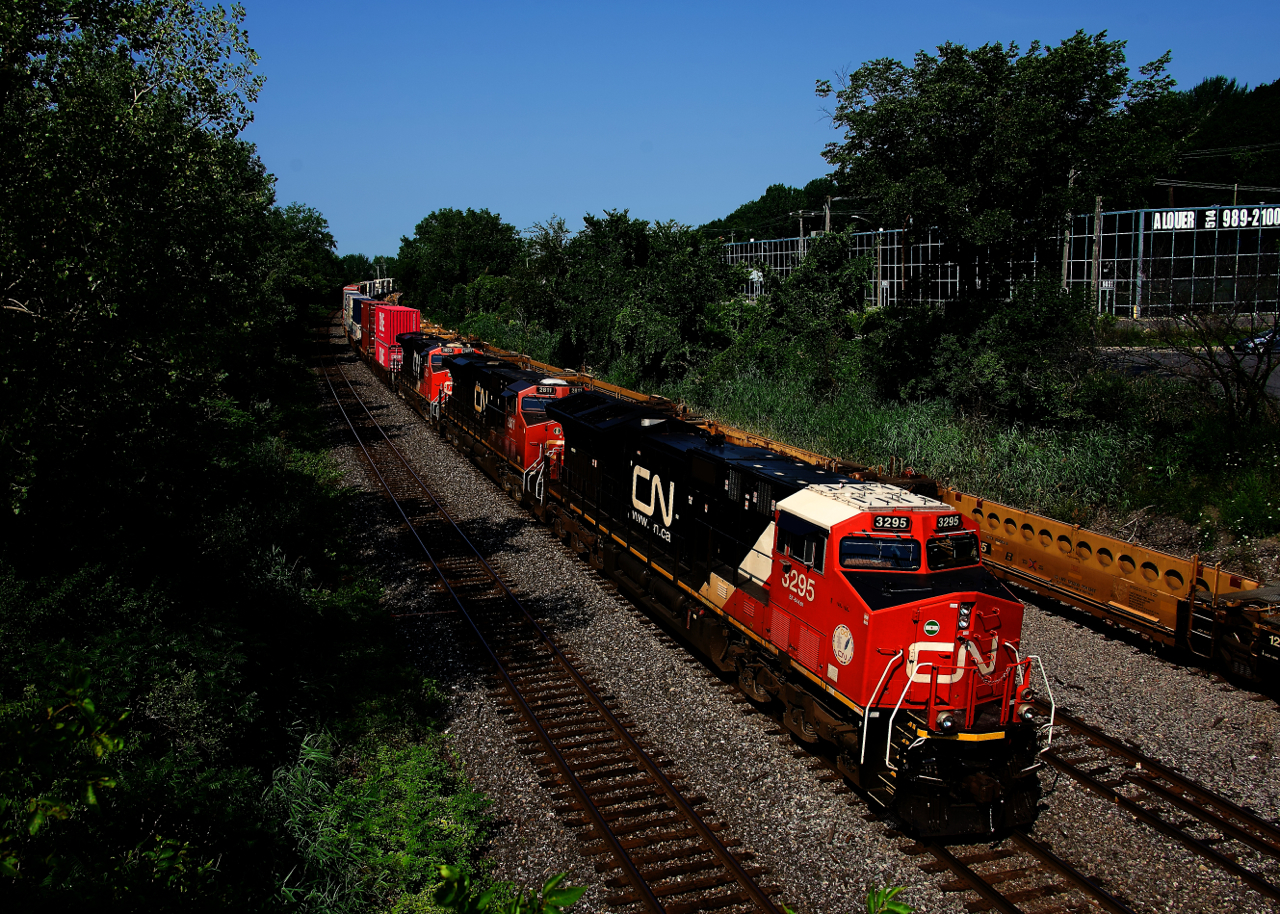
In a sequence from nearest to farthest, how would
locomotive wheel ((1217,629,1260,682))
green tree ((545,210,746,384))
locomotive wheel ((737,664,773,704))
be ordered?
locomotive wheel ((737,664,773,704)) < locomotive wheel ((1217,629,1260,682)) < green tree ((545,210,746,384))

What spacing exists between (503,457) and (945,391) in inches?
514

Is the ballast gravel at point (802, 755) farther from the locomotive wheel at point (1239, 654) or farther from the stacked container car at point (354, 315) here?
the stacked container car at point (354, 315)

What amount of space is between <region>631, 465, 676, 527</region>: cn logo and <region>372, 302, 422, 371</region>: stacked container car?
2721cm

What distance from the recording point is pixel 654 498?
1448 centimetres

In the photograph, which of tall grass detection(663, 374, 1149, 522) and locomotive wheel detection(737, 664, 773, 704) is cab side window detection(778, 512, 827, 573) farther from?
tall grass detection(663, 374, 1149, 522)

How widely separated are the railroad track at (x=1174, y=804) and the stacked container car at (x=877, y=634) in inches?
51.7

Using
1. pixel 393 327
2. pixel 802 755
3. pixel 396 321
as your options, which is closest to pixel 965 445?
pixel 802 755

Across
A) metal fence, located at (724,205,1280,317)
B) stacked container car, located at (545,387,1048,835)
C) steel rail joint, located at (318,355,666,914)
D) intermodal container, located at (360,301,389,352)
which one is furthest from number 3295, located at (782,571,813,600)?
intermodal container, located at (360,301,389,352)

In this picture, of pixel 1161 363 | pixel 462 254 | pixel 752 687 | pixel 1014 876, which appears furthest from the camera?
pixel 462 254

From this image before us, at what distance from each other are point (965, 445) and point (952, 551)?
41.2 feet

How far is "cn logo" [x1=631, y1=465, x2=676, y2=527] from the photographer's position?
1383cm

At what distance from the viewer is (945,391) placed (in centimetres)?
2425

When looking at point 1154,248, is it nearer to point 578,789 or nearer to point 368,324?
point 578,789

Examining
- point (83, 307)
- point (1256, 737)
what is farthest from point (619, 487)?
point (1256, 737)
